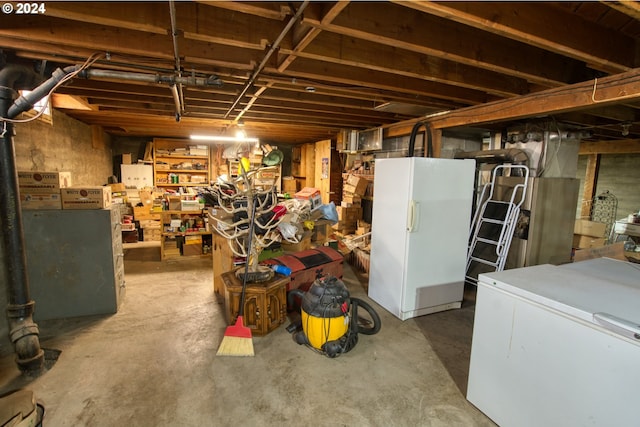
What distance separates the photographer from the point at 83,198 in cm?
299

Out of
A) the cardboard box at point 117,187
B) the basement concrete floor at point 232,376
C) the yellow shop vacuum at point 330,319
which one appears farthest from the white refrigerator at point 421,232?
the cardboard box at point 117,187

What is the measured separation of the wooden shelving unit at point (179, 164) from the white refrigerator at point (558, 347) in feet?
23.8

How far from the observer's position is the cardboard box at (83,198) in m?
2.95

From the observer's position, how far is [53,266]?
2951 mm

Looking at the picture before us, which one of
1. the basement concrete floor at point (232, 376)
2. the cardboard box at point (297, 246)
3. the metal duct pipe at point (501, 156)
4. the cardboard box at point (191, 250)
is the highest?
the metal duct pipe at point (501, 156)

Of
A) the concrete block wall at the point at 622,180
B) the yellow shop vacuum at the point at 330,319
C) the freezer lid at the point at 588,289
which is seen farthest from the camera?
the concrete block wall at the point at 622,180

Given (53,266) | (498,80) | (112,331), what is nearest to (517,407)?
(498,80)

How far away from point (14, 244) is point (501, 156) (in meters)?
4.99

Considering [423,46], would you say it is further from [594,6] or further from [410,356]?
[410,356]

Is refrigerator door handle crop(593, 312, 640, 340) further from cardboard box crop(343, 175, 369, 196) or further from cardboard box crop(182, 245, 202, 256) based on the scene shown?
cardboard box crop(182, 245, 202, 256)

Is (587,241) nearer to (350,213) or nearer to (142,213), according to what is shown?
(350,213)

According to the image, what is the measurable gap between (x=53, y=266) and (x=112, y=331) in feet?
2.87

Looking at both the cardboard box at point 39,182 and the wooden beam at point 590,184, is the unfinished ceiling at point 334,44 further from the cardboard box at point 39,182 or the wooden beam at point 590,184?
the wooden beam at point 590,184

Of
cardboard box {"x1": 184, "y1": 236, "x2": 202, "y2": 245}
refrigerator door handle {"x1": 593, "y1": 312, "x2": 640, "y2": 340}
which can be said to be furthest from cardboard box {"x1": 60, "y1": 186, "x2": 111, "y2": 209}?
refrigerator door handle {"x1": 593, "y1": 312, "x2": 640, "y2": 340}
